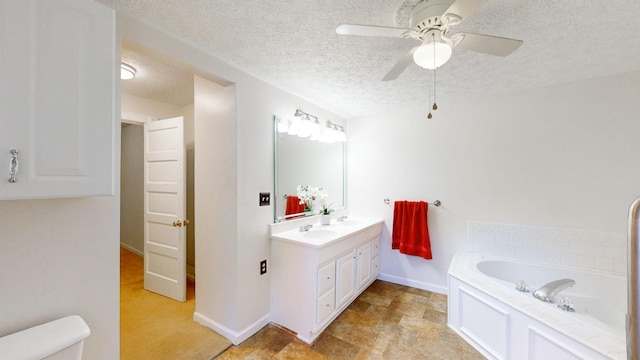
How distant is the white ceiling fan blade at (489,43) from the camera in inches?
48.6

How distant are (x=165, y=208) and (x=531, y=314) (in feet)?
10.8

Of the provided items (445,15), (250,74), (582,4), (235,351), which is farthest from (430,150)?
(235,351)

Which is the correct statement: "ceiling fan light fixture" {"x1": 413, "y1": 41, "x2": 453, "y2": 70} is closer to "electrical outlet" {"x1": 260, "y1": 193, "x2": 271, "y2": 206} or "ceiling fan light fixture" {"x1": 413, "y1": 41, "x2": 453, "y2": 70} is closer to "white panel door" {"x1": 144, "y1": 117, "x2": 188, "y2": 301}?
"electrical outlet" {"x1": 260, "y1": 193, "x2": 271, "y2": 206}

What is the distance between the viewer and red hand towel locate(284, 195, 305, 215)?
2.53 m

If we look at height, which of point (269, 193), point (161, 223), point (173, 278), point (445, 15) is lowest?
point (173, 278)

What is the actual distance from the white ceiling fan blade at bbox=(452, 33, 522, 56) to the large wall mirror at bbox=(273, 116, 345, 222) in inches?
63.1

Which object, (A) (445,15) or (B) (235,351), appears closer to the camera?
(A) (445,15)

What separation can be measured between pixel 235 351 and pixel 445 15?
101 inches

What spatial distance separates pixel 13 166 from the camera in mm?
804

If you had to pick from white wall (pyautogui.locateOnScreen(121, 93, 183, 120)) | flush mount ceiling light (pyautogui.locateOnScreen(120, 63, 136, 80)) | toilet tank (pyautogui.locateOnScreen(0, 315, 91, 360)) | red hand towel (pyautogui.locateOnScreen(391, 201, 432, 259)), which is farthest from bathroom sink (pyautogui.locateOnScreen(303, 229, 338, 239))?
white wall (pyautogui.locateOnScreen(121, 93, 183, 120))

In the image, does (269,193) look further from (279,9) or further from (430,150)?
(430,150)

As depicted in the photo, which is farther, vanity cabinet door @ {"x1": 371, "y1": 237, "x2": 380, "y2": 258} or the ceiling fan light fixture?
vanity cabinet door @ {"x1": 371, "y1": 237, "x2": 380, "y2": 258}

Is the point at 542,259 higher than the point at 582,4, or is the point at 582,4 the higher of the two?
the point at 582,4

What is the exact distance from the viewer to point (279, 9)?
1318 millimetres
